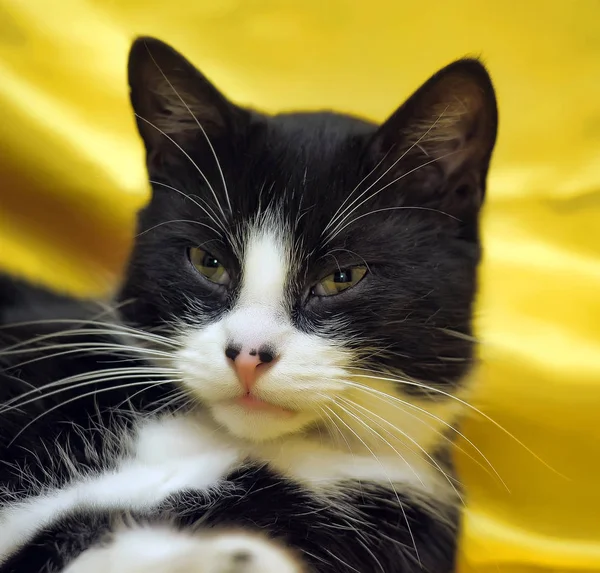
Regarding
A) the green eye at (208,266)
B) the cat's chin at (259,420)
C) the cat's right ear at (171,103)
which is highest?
the cat's right ear at (171,103)

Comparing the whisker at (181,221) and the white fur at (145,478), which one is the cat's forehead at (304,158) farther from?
the white fur at (145,478)

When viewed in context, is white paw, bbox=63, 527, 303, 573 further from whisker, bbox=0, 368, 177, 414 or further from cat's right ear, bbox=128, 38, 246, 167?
cat's right ear, bbox=128, 38, 246, 167

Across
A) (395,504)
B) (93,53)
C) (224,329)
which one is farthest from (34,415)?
(93,53)

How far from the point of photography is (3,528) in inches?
25.6

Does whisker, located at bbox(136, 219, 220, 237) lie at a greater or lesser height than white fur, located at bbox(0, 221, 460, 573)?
greater

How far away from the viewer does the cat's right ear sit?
713mm

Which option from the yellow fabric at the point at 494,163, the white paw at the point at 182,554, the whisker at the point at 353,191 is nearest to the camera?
the white paw at the point at 182,554

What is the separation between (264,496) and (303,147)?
0.34 meters

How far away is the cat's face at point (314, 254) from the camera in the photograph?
635 millimetres

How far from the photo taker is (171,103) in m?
0.75

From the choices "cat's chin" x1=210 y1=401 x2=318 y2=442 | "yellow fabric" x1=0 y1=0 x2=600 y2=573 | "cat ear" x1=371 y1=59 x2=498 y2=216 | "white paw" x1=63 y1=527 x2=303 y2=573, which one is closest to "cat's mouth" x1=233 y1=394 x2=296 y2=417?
"cat's chin" x1=210 y1=401 x2=318 y2=442

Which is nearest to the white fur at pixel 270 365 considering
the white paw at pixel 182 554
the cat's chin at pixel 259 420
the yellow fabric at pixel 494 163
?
the cat's chin at pixel 259 420

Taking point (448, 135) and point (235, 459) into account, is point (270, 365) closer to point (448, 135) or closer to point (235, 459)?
point (235, 459)

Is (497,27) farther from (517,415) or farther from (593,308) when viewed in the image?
(517,415)
